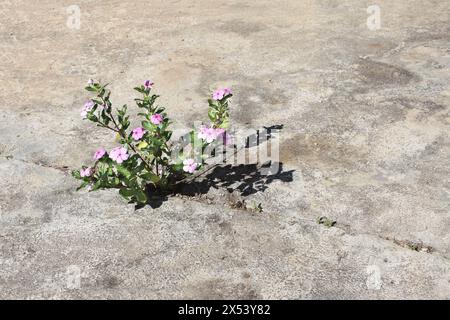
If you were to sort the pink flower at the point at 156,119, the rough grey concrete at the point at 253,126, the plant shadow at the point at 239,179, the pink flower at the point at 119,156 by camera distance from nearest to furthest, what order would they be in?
the rough grey concrete at the point at 253,126 → the pink flower at the point at 119,156 → the pink flower at the point at 156,119 → the plant shadow at the point at 239,179

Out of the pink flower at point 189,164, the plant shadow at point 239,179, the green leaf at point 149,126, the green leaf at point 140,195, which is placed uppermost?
the green leaf at point 149,126

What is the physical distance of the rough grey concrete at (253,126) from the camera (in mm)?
2725

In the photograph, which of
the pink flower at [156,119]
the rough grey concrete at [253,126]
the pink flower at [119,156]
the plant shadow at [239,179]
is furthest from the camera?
the plant shadow at [239,179]

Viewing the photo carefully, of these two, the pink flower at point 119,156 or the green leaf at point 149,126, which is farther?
the green leaf at point 149,126

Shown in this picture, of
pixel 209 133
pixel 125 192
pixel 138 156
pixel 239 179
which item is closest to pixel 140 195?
pixel 125 192

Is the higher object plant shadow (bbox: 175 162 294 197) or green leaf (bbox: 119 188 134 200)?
green leaf (bbox: 119 188 134 200)

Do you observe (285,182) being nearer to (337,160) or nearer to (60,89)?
(337,160)

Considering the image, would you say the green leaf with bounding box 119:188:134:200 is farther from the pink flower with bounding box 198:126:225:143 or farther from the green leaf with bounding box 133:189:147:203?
the pink flower with bounding box 198:126:225:143

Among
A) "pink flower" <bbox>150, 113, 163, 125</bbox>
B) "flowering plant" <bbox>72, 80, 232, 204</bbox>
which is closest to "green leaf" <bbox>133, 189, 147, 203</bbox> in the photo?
"flowering plant" <bbox>72, 80, 232, 204</bbox>

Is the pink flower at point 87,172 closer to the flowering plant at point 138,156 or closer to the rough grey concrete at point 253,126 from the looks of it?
the flowering plant at point 138,156

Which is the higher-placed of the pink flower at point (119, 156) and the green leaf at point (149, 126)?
the green leaf at point (149, 126)

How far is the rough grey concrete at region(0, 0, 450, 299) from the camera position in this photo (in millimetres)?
2725

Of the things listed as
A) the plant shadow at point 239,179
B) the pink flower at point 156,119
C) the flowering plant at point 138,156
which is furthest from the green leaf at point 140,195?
the pink flower at point 156,119
